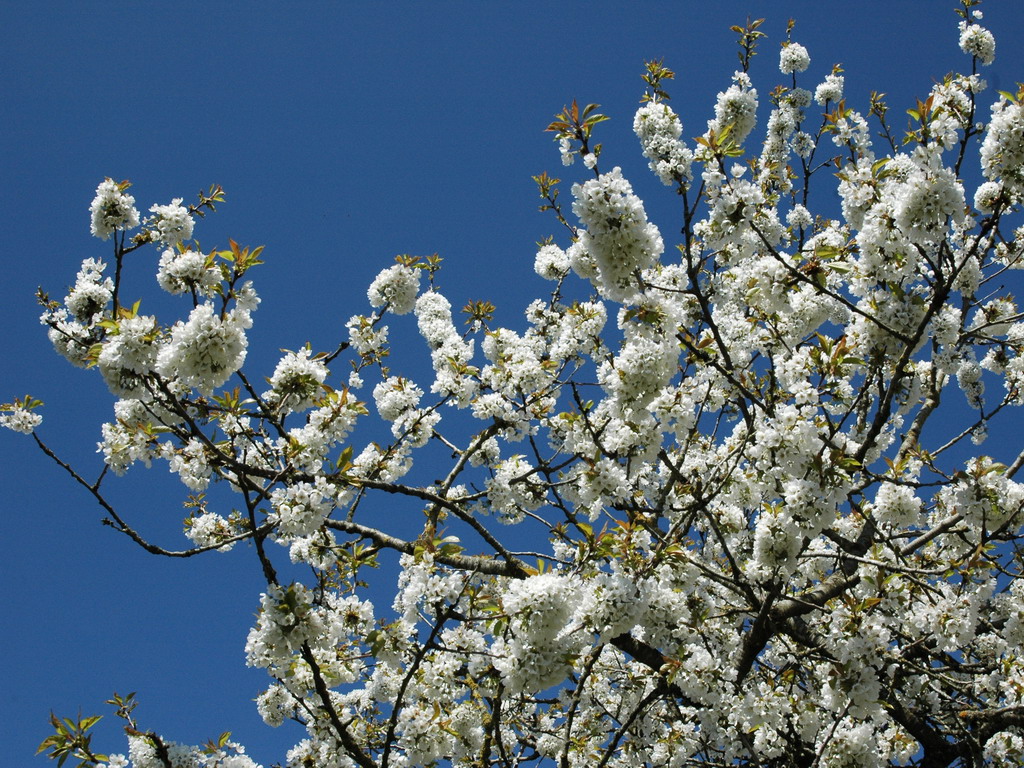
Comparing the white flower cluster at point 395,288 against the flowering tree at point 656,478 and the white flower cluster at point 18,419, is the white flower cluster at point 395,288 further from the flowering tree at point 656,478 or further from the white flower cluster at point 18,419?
the white flower cluster at point 18,419

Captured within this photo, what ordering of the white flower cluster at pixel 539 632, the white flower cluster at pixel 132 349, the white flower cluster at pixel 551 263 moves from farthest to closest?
the white flower cluster at pixel 551 263 < the white flower cluster at pixel 539 632 < the white flower cluster at pixel 132 349

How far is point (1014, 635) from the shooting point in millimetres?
4781

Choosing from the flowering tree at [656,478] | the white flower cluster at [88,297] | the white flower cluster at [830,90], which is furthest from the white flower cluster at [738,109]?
the white flower cluster at [88,297]

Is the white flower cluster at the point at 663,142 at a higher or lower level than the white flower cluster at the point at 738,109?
lower

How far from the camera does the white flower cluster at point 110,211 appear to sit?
14.9ft

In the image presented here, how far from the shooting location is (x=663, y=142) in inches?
171

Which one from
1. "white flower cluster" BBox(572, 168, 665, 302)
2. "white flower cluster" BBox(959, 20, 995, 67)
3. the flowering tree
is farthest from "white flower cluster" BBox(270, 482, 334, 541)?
"white flower cluster" BBox(959, 20, 995, 67)

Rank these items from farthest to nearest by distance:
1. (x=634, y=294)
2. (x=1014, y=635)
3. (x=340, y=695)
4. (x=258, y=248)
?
(x=340, y=695) → (x=1014, y=635) → (x=634, y=294) → (x=258, y=248)

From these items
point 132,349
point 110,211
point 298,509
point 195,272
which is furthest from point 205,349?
point 110,211

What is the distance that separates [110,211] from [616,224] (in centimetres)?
344

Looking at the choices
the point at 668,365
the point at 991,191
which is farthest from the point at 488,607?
the point at 991,191

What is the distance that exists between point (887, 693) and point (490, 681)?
2713 mm

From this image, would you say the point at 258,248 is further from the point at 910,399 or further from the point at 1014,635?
the point at 1014,635

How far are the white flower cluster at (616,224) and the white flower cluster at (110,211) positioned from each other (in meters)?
3.11
